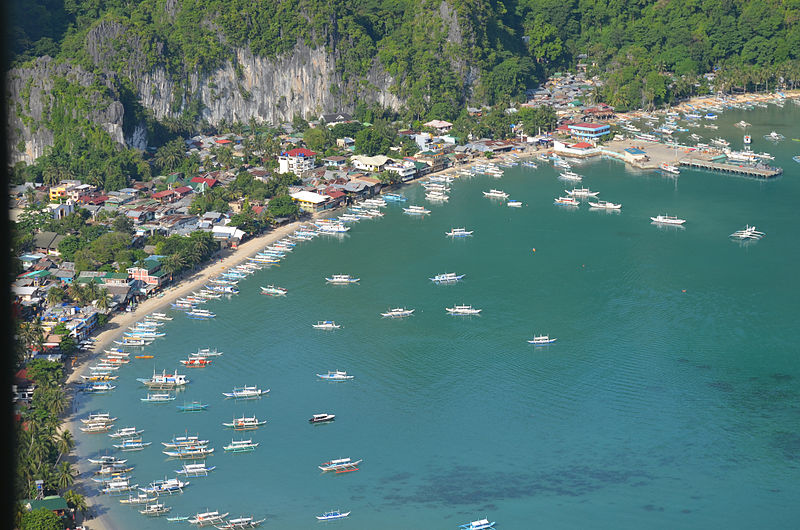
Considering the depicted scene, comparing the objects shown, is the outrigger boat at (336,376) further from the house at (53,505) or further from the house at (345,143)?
the house at (345,143)

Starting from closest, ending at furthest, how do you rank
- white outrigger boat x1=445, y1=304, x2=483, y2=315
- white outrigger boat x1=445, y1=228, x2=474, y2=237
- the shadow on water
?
the shadow on water
white outrigger boat x1=445, y1=304, x2=483, y2=315
white outrigger boat x1=445, y1=228, x2=474, y2=237

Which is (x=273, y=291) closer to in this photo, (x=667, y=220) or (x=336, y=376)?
(x=336, y=376)

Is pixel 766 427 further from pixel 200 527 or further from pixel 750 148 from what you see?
pixel 750 148

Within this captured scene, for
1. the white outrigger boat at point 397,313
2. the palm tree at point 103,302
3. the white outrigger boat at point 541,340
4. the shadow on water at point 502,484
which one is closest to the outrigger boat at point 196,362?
the palm tree at point 103,302

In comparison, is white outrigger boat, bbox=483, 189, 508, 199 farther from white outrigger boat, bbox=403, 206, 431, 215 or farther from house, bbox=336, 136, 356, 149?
house, bbox=336, 136, 356, 149

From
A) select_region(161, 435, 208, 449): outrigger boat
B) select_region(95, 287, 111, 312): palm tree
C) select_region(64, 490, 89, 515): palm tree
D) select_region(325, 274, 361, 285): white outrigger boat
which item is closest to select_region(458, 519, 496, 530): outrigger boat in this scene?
select_region(161, 435, 208, 449): outrigger boat

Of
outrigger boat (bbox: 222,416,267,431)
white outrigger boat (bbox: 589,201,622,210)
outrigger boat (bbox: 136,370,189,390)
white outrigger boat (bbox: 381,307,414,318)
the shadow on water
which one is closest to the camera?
the shadow on water

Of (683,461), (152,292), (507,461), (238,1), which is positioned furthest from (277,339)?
(238,1)
